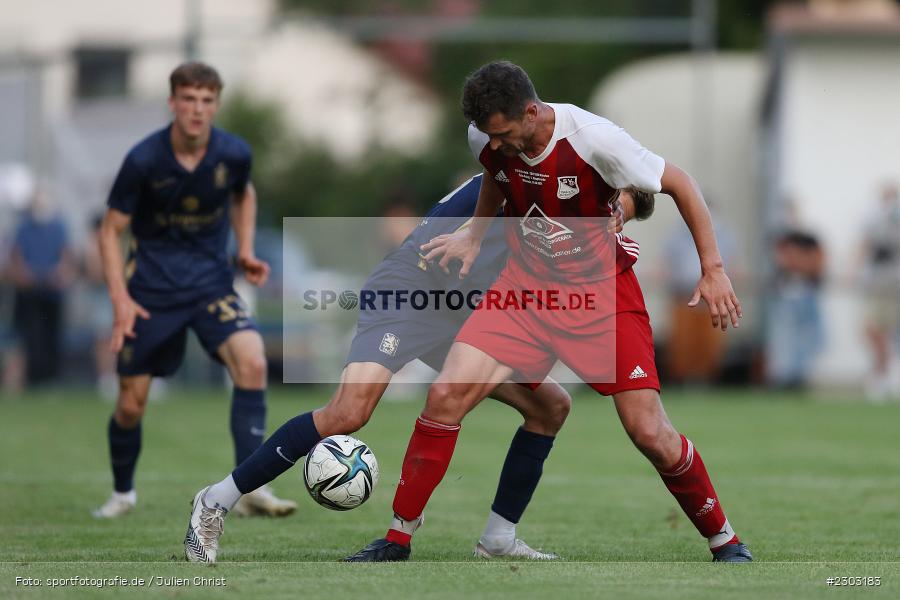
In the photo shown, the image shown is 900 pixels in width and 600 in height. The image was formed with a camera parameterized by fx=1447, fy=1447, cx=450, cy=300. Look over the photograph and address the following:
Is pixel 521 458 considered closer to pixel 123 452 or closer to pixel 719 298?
pixel 719 298

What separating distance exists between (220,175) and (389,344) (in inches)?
81.6

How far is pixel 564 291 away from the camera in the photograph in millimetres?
6027

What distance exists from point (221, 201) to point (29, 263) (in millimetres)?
9355

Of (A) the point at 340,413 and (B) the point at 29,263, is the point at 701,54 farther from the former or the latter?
(A) the point at 340,413

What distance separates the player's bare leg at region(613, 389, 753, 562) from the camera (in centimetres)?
579

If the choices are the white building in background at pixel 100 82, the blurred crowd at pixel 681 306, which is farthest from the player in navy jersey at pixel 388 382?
the white building in background at pixel 100 82

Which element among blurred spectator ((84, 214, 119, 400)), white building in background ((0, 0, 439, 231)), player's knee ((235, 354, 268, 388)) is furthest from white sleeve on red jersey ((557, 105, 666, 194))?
white building in background ((0, 0, 439, 231))

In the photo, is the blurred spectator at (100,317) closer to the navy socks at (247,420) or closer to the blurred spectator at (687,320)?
the blurred spectator at (687,320)

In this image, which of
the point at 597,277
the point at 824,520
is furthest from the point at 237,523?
the point at 824,520

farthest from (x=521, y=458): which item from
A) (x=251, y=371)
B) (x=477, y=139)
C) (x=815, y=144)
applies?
(x=815, y=144)

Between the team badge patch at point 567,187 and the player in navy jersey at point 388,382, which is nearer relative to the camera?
the team badge patch at point 567,187

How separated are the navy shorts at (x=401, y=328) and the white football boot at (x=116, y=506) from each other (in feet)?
6.81

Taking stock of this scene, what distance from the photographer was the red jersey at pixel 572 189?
18.6 feet

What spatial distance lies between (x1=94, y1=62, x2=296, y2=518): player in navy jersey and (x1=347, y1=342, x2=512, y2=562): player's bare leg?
186cm
